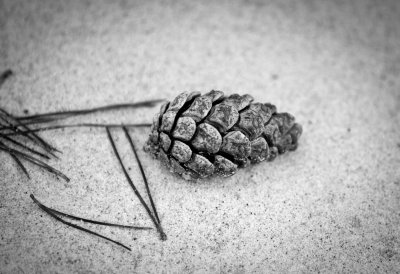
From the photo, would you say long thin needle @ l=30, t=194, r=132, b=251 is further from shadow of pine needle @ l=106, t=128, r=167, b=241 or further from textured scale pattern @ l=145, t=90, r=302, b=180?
textured scale pattern @ l=145, t=90, r=302, b=180

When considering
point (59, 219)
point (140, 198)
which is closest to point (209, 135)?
point (140, 198)

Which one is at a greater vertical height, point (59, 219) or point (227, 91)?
point (227, 91)

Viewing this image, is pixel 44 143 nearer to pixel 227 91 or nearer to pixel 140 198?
pixel 140 198

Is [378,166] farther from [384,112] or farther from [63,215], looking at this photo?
[63,215]

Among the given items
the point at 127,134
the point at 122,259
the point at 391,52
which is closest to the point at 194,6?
the point at 127,134

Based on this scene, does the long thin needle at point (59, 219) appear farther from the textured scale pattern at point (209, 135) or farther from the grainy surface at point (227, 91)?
the textured scale pattern at point (209, 135)

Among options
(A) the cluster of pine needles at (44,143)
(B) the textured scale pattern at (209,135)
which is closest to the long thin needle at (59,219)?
(A) the cluster of pine needles at (44,143)

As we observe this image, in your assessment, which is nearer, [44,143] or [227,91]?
[44,143]
